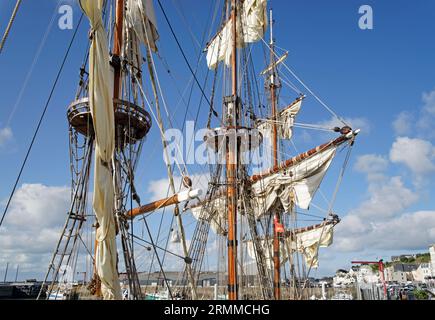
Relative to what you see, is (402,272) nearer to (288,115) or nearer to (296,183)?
(288,115)

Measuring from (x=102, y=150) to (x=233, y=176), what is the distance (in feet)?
39.3

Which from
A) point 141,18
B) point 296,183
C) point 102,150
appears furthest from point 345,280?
point 102,150

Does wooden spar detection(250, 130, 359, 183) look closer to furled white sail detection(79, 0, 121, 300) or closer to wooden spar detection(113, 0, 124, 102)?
wooden spar detection(113, 0, 124, 102)

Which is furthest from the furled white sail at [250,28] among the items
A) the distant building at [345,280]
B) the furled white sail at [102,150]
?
the distant building at [345,280]

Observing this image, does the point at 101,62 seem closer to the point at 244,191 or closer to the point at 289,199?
the point at 244,191

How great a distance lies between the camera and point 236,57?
21266mm

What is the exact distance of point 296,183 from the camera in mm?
26766

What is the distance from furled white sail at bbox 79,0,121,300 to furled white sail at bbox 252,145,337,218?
53.2 feet

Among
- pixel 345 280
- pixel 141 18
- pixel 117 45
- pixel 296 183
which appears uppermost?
pixel 141 18

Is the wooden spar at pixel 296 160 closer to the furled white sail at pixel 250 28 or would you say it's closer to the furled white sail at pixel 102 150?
the furled white sail at pixel 250 28

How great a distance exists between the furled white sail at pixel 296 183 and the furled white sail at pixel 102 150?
53.2 feet

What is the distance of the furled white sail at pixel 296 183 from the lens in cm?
2377
